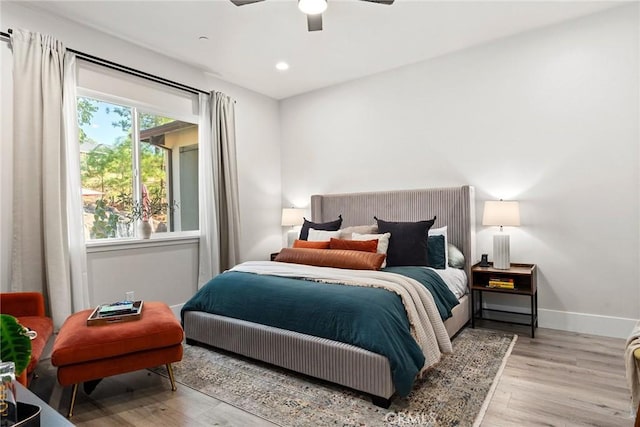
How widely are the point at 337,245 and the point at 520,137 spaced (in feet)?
7.12

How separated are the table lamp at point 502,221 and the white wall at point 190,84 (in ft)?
9.96

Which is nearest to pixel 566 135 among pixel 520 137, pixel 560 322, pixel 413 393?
pixel 520 137

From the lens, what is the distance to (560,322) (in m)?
3.39

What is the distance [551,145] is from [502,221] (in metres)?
0.89

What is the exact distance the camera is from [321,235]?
13.0 ft

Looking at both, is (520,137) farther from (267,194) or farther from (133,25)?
(133,25)

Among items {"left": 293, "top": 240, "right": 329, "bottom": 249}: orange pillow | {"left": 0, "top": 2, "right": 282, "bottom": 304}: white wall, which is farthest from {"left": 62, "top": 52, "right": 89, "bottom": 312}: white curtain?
{"left": 293, "top": 240, "right": 329, "bottom": 249}: orange pillow

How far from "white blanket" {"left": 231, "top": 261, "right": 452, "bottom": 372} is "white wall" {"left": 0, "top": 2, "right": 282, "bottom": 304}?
1766mm

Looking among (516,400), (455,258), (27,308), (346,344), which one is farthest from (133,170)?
(516,400)

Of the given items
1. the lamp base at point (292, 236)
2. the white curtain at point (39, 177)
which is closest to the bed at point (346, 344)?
the lamp base at point (292, 236)

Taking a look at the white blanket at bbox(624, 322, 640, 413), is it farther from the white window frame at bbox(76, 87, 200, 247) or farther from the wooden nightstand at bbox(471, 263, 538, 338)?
the white window frame at bbox(76, 87, 200, 247)

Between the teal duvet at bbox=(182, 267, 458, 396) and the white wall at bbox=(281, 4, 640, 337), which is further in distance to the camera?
the white wall at bbox=(281, 4, 640, 337)

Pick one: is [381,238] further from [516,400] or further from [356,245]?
[516,400]

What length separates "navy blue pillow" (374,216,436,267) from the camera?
3.39 metres
